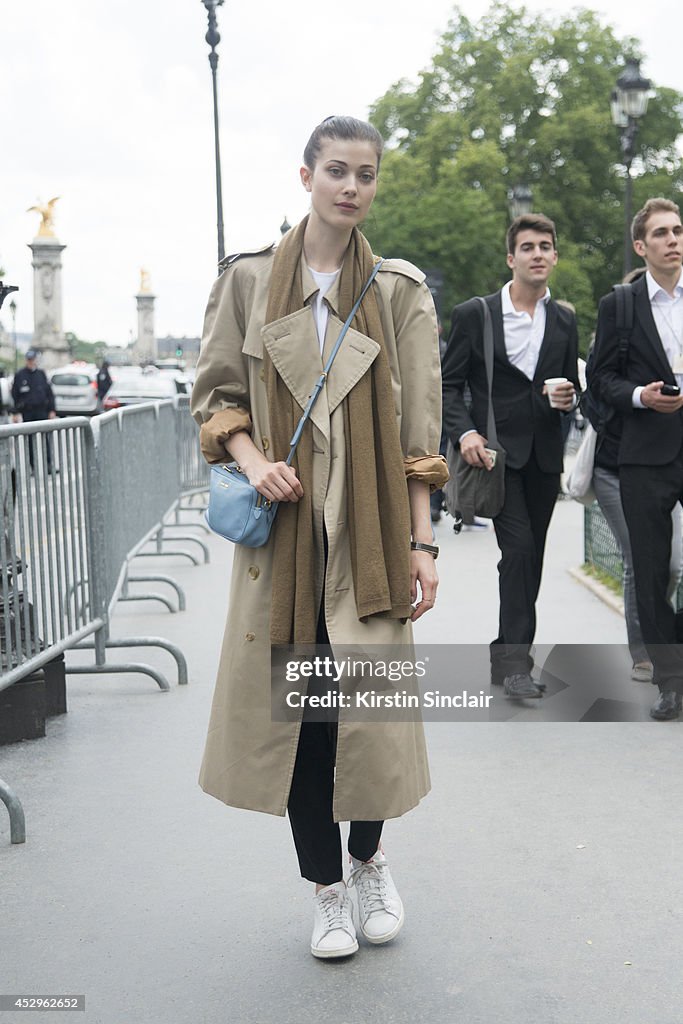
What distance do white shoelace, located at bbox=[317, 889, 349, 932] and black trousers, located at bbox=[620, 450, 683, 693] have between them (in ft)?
9.42

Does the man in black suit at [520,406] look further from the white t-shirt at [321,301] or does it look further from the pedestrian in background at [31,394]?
the pedestrian in background at [31,394]

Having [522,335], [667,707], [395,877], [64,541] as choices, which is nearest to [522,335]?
[522,335]

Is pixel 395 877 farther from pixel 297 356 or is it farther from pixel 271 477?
pixel 297 356

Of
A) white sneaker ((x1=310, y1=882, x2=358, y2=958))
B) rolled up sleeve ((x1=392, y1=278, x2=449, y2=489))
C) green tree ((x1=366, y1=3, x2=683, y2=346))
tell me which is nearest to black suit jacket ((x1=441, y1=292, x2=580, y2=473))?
rolled up sleeve ((x1=392, y1=278, x2=449, y2=489))

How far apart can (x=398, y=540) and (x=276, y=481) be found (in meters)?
0.34

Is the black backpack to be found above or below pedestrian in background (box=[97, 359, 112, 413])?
above

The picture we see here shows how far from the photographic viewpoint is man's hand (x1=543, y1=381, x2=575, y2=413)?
654 cm

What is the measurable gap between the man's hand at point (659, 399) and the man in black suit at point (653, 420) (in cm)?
1

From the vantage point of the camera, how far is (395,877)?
4461mm

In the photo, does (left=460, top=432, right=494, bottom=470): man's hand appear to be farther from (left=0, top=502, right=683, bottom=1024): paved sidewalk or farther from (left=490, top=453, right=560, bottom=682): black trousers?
(left=0, top=502, right=683, bottom=1024): paved sidewalk

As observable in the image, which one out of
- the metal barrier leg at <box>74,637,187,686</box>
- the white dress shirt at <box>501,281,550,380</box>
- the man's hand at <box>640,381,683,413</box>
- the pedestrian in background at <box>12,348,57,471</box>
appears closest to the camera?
the man's hand at <box>640,381,683,413</box>

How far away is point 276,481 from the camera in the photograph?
362 cm

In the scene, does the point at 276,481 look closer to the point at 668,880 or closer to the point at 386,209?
the point at 668,880

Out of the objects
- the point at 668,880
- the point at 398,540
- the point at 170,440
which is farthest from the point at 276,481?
the point at 170,440
